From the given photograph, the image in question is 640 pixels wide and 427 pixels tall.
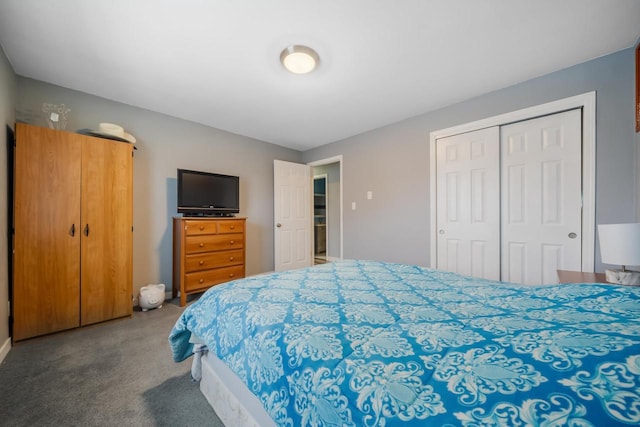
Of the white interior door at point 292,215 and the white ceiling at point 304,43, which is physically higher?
the white ceiling at point 304,43

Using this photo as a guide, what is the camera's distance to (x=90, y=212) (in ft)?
7.57

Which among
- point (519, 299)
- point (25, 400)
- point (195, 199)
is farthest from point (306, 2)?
point (25, 400)

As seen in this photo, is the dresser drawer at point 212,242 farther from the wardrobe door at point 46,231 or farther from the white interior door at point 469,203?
the white interior door at point 469,203

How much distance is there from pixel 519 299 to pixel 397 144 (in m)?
2.74

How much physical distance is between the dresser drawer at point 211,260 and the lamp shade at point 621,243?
345 centimetres

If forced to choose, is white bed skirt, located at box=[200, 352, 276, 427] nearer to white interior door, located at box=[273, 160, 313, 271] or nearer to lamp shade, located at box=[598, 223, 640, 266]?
lamp shade, located at box=[598, 223, 640, 266]

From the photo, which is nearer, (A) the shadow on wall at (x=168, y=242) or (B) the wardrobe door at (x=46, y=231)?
(B) the wardrobe door at (x=46, y=231)

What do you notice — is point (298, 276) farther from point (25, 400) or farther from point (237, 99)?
point (237, 99)

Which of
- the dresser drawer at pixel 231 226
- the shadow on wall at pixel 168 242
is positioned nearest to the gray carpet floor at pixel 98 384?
the shadow on wall at pixel 168 242

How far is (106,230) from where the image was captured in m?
2.39

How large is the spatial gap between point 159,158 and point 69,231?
130 centimetres

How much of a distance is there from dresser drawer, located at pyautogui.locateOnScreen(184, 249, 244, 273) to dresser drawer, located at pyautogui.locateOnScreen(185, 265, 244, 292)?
6 centimetres

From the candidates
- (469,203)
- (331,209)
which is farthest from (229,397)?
(331,209)

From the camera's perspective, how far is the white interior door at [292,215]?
4.27 metres
